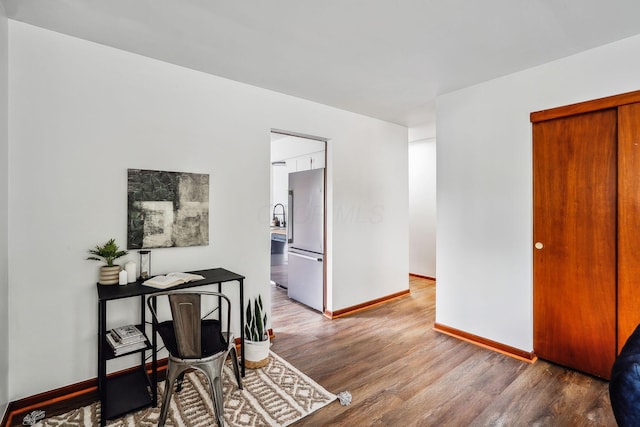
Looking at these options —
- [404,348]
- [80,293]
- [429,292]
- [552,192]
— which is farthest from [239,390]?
[429,292]

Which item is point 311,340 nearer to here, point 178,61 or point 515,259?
point 515,259

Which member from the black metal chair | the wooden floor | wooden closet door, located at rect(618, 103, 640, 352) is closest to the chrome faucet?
the wooden floor

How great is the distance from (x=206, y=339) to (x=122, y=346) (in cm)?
55

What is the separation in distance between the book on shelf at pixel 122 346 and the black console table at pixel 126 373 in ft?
0.09

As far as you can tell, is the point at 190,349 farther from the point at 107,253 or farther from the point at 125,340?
the point at 107,253

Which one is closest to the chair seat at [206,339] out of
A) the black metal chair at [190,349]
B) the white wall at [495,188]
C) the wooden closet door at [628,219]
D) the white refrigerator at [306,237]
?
the black metal chair at [190,349]

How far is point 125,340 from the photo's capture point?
2.10m

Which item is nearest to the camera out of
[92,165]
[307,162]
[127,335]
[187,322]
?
[187,322]

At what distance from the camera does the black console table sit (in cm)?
191

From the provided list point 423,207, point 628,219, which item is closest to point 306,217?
point 423,207

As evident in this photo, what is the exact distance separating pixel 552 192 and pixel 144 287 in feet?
10.4

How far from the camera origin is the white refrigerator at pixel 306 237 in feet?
12.8

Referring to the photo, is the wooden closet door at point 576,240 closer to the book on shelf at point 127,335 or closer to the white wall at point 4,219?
the book on shelf at point 127,335

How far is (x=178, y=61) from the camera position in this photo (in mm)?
2545
